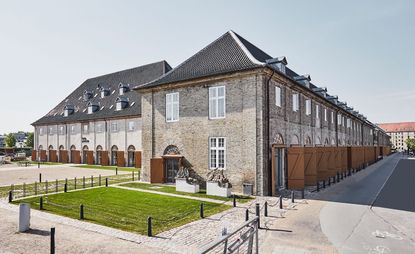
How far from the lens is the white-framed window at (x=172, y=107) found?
21.7m

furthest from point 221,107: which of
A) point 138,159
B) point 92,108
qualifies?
point 92,108

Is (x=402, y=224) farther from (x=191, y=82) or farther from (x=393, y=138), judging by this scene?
(x=393, y=138)

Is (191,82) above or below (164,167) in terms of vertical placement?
above

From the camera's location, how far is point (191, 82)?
20.4 meters

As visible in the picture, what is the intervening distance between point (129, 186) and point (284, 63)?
15.3 metres

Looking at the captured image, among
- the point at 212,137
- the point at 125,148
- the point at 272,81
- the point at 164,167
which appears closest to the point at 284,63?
the point at 272,81

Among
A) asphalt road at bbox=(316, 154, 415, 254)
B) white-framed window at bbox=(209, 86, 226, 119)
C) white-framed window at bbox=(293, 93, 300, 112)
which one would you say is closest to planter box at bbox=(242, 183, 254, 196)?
asphalt road at bbox=(316, 154, 415, 254)

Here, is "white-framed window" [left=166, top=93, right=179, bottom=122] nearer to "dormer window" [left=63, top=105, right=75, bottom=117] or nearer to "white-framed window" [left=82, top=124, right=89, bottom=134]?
"white-framed window" [left=82, top=124, right=89, bottom=134]

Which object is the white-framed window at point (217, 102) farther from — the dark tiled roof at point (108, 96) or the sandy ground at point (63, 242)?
the dark tiled roof at point (108, 96)

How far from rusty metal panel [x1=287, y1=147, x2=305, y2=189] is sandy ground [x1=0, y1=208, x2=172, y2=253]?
13.1 m

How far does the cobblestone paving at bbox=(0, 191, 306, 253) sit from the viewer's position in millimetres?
8759

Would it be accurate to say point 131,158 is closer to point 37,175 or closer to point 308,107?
point 37,175

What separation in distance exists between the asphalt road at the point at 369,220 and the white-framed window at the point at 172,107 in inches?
477

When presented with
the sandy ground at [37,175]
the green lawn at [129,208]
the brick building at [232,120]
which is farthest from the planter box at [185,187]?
the sandy ground at [37,175]
